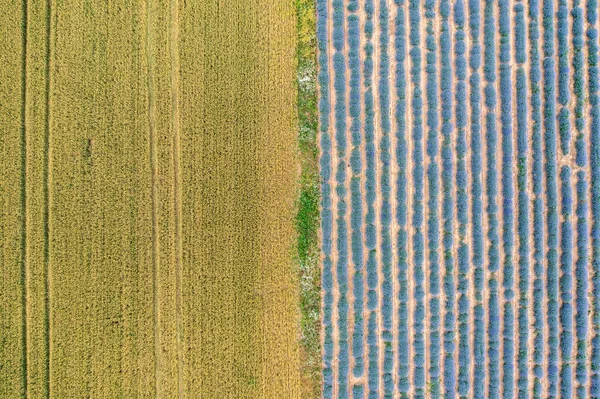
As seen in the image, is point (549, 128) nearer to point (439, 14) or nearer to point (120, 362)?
point (439, 14)

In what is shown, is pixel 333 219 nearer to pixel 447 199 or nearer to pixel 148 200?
pixel 447 199

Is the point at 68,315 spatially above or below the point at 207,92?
below

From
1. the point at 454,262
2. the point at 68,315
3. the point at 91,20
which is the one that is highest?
the point at 91,20

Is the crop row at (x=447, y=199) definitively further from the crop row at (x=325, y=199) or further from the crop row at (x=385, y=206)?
the crop row at (x=325, y=199)

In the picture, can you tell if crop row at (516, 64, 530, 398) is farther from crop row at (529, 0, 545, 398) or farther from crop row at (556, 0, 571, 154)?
crop row at (556, 0, 571, 154)

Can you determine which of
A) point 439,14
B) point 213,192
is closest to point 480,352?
point 213,192

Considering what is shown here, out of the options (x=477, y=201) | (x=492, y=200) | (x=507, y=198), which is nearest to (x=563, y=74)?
(x=507, y=198)

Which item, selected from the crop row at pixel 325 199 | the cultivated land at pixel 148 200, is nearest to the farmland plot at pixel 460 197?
the crop row at pixel 325 199
